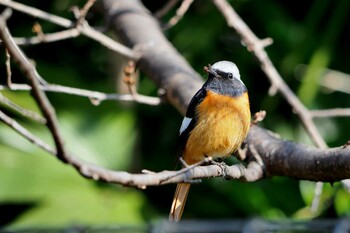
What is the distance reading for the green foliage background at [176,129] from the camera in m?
4.64

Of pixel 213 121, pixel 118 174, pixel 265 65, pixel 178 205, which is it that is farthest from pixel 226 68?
pixel 118 174

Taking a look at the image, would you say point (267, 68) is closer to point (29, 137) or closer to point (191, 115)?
point (191, 115)

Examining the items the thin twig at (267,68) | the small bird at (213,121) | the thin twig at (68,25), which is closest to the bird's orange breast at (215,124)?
the small bird at (213,121)

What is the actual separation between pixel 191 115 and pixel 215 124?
107 mm

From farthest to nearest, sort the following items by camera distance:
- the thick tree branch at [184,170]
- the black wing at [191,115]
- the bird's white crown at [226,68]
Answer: the bird's white crown at [226,68]
the black wing at [191,115]
the thick tree branch at [184,170]

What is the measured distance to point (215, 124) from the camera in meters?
3.29

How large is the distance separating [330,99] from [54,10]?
181 cm

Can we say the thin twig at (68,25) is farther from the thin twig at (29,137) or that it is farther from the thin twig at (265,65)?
the thin twig at (29,137)

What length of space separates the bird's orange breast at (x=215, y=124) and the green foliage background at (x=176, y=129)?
1.24m

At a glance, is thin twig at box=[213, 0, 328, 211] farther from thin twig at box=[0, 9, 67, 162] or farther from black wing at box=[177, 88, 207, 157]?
thin twig at box=[0, 9, 67, 162]

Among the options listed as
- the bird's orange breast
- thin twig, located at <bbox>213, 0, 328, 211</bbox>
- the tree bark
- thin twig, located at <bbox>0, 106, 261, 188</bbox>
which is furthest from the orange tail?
thin twig, located at <bbox>0, 106, 261, 188</bbox>

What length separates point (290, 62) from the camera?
481 cm

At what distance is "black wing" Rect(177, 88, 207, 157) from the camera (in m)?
3.16

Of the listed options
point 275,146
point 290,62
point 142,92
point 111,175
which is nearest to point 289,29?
point 290,62
